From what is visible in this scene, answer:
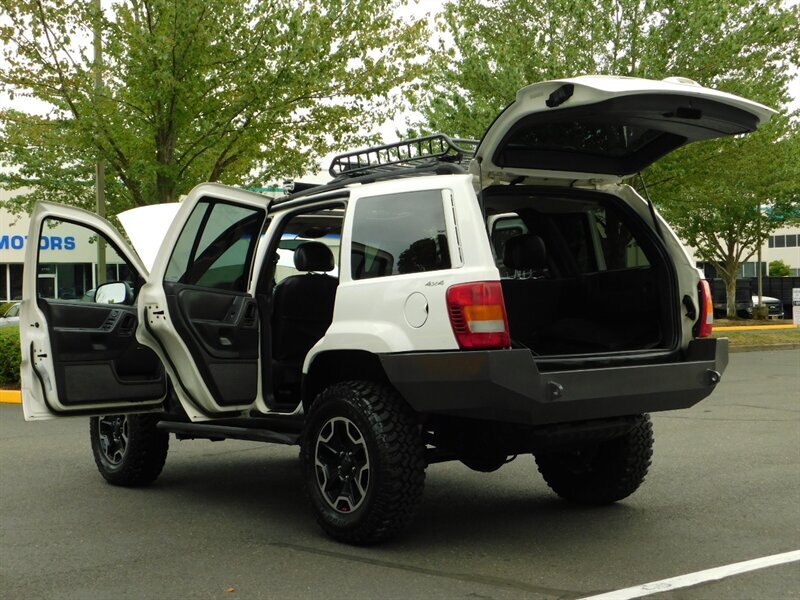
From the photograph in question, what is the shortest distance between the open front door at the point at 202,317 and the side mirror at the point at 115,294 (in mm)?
941

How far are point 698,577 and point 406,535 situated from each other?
5.50 feet

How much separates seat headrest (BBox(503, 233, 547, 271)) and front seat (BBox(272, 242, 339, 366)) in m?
1.24

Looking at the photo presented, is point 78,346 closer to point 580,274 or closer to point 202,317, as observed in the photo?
point 202,317

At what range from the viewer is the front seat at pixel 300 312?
675 centimetres

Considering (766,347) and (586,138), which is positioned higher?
(586,138)

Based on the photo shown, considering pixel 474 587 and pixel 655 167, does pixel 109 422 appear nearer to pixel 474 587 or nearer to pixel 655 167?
pixel 474 587

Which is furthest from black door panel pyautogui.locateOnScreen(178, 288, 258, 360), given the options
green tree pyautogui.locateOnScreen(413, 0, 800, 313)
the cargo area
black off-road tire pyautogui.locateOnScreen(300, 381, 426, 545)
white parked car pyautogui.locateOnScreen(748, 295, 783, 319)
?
white parked car pyautogui.locateOnScreen(748, 295, 783, 319)

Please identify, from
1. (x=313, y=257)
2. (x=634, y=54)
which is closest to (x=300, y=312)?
(x=313, y=257)

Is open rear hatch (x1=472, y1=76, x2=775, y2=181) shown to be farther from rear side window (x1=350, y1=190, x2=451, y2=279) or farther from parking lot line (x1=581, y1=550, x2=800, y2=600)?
parking lot line (x1=581, y1=550, x2=800, y2=600)

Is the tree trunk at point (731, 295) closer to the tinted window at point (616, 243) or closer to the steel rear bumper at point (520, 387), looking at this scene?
the tinted window at point (616, 243)

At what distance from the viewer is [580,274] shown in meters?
6.51

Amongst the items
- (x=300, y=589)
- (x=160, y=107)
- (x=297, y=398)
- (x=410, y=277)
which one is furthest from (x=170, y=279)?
(x=160, y=107)

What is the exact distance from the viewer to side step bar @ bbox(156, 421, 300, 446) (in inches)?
245

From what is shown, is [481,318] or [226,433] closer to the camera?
[481,318]
